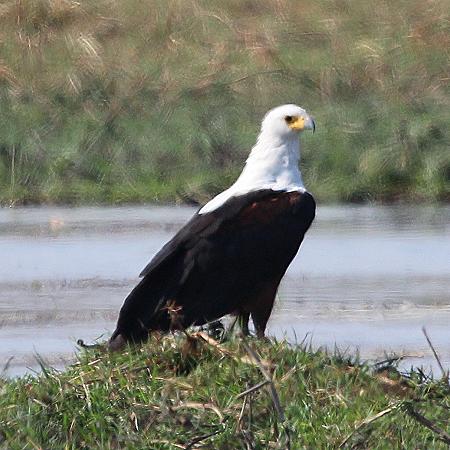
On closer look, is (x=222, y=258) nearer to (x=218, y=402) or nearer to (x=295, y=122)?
(x=295, y=122)

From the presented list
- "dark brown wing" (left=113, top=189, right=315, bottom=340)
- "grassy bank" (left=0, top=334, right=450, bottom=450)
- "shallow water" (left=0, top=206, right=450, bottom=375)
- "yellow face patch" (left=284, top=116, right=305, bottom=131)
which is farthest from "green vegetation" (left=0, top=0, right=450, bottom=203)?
"grassy bank" (left=0, top=334, right=450, bottom=450)

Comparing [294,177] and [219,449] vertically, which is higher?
[294,177]

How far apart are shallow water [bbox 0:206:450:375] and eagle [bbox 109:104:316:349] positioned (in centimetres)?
42

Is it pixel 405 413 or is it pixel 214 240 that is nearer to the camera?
pixel 405 413

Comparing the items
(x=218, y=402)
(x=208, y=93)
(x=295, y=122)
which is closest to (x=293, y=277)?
(x=295, y=122)

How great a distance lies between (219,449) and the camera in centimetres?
550

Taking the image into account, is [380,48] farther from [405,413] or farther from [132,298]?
[405,413]

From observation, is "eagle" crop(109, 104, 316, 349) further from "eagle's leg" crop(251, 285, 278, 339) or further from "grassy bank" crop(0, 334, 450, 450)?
"grassy bank" crop(0, 334, 450, 450)

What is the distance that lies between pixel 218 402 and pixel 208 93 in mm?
8451

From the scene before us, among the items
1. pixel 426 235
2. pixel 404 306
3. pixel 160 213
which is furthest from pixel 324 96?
pixel 404 306

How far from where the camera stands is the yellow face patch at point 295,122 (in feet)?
26.8

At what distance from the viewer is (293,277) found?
9742 mm

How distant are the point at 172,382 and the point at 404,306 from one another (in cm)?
281

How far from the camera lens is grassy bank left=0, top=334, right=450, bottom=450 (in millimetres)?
5598
